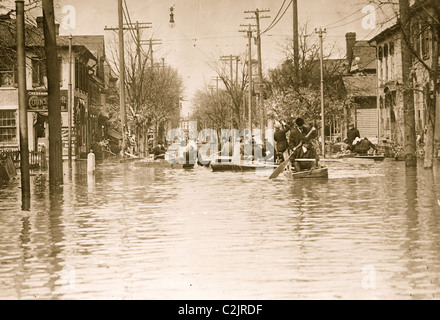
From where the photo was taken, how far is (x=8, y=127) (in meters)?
54.8

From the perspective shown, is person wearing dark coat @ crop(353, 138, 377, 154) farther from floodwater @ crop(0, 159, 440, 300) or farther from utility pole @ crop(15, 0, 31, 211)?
utility pole @ crop(15, 0, 31, 211)

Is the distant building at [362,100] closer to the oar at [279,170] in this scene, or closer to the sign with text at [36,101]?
the oar at [279,170]

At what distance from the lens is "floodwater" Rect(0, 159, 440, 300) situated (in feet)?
29.1

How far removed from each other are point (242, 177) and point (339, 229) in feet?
53.3

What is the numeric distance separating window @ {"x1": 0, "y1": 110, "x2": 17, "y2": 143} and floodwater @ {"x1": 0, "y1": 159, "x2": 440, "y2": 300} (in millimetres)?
32817

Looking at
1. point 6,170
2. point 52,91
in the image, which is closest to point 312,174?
point 52,91

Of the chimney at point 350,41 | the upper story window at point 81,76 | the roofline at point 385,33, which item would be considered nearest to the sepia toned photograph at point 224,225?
the roofline at point 385,33

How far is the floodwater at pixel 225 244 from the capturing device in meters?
8.88

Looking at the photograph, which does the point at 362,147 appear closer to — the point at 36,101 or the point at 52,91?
the point at 36,101

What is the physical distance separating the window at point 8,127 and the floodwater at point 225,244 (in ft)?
108

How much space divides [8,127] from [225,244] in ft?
146

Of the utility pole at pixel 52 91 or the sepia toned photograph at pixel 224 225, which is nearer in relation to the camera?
the sepia toned photograph at pixel 224 225
